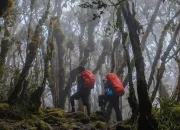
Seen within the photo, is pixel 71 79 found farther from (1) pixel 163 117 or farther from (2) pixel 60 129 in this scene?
(1) pixel 163 117

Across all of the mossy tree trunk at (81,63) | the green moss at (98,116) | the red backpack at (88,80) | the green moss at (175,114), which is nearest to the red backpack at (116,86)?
the red backpack at (88,80)

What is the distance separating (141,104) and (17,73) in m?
4.89

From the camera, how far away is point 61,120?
7.92 metres

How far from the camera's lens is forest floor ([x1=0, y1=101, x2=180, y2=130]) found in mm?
5605

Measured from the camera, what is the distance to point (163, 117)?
18.4 ft

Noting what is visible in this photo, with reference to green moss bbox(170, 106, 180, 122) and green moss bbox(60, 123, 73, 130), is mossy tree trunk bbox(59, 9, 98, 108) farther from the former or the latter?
green moss bbox(170, 106, 180, 122)

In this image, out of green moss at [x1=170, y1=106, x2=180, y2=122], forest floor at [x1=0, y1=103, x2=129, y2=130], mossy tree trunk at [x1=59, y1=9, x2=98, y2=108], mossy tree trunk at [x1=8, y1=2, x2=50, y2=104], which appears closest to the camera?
green moss at [x1=170, y1=106, x2=180, y2=122]

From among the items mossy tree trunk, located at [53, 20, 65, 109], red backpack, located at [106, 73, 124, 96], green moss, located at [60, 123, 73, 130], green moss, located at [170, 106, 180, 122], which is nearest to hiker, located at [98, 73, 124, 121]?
red backpack, located at [106, 73, 124, 96]

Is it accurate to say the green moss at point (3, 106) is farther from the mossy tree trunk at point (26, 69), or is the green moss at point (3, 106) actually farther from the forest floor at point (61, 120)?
the mossy tree trunk at point (26, 69)

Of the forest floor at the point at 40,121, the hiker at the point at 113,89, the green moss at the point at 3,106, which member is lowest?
the forest floor at the point at 40,121

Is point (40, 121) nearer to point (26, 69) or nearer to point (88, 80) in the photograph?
point (26, 69)

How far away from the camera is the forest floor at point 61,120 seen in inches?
221

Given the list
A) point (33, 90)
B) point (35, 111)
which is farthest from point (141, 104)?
point (33, 90)

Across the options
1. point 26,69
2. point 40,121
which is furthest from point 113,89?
point 40,121
